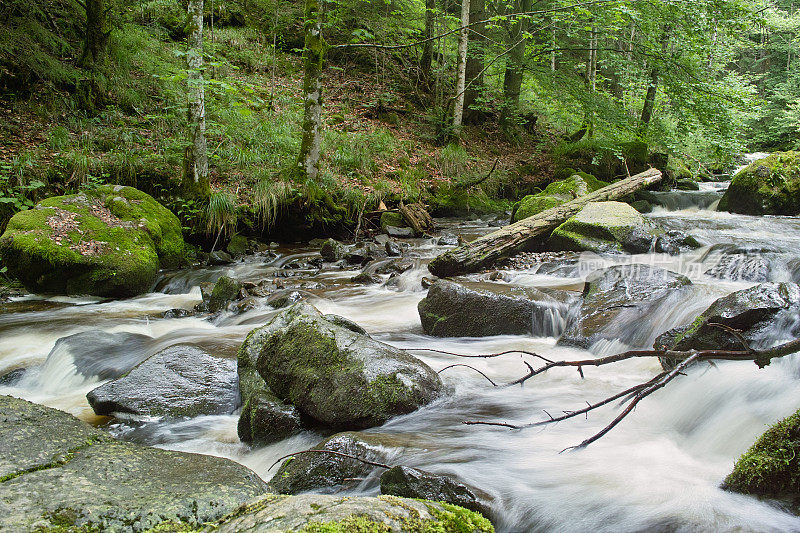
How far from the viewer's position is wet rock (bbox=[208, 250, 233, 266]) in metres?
9.15

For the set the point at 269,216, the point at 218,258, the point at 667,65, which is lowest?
the point at 218,258

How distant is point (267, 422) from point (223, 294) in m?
3.71

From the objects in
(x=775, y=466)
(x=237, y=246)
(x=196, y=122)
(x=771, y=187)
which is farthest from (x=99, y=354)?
(x=771, y=187)

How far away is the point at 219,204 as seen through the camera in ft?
31.0

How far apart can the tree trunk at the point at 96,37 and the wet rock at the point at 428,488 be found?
44.1ft

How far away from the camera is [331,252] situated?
9750 millimetres

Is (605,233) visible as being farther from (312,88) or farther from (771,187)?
(312,88)

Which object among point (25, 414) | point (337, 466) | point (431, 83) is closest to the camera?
point (25, 414)

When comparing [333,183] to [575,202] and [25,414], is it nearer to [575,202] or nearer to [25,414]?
[575,202]

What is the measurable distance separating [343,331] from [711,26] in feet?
39.2

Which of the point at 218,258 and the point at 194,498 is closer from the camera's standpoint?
the point at 194,498

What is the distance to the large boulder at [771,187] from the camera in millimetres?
11039

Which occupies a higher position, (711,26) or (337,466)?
(711,26)

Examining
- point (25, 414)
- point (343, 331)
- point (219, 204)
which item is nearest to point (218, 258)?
point (219, 204)
